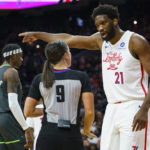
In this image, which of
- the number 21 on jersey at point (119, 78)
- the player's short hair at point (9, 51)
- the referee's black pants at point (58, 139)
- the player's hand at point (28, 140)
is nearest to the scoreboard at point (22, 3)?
the player's short hair at point (9, 51)

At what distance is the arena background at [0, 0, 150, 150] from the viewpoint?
15555 millimetres

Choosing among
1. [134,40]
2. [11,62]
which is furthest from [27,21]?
[134,40]

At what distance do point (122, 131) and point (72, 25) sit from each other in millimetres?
16703

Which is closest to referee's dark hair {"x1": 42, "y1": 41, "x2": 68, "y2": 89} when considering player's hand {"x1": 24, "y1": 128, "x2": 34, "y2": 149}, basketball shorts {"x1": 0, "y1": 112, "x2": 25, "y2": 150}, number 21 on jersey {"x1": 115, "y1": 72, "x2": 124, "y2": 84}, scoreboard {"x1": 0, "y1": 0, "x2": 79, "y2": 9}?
number 21 on jersey {"x1": 115, "y1": 72, "x2": 124, "y2": 84}

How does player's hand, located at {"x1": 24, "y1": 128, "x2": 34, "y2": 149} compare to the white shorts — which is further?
player's hand, located at {"x1": 24, "y1": 128, "x2": 34, "y2": 149}

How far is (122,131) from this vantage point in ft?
11.4

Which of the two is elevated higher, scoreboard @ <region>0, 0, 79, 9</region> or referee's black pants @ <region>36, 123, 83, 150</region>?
scoreboard @ <region>0, 0, 79, 9</region>

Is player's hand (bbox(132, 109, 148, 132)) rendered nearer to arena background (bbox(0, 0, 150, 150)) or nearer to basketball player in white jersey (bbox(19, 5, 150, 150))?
basketball player in white jersey (bbox(19, 5, 150, 150))

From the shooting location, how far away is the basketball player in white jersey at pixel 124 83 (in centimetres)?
341

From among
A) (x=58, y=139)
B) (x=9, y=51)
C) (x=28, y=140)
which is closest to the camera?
(x=58, y=139)

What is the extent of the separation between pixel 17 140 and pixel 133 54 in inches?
72.5

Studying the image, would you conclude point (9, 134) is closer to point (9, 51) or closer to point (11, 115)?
point (11, 115)

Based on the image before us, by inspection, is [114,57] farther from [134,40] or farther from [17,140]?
[17,140]

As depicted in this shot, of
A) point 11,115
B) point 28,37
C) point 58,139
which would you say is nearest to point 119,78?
point 58,139
